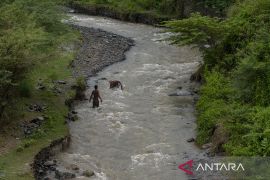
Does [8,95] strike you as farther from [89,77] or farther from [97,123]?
[89,77]

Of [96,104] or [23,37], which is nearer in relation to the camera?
[23,37]

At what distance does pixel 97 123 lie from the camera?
24438 mm

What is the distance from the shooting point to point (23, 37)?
2008 cm

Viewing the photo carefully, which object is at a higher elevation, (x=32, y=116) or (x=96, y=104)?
(x=32, y=116)

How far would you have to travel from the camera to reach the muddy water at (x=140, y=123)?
19.9 metres

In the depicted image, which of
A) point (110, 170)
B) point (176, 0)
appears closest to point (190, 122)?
point (110, 170)

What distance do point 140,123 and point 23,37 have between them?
7.73 meters

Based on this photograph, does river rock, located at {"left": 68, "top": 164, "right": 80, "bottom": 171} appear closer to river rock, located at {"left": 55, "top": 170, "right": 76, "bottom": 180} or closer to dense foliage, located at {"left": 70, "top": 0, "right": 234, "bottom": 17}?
river rock, located at {"left": 55, "top": 170, "right": 76, "bottom": 180}

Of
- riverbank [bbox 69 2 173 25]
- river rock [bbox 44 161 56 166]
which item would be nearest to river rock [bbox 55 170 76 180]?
river rock [bbox 44 161 56 166]

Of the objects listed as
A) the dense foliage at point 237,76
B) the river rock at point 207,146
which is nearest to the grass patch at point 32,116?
the river rock at point 207,146

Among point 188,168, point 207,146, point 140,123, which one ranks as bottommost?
point 188,168

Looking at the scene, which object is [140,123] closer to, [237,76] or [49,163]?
[237,76]

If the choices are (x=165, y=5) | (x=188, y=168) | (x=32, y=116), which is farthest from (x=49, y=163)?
(x=165, y=5)

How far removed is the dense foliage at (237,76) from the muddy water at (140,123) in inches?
58.7
